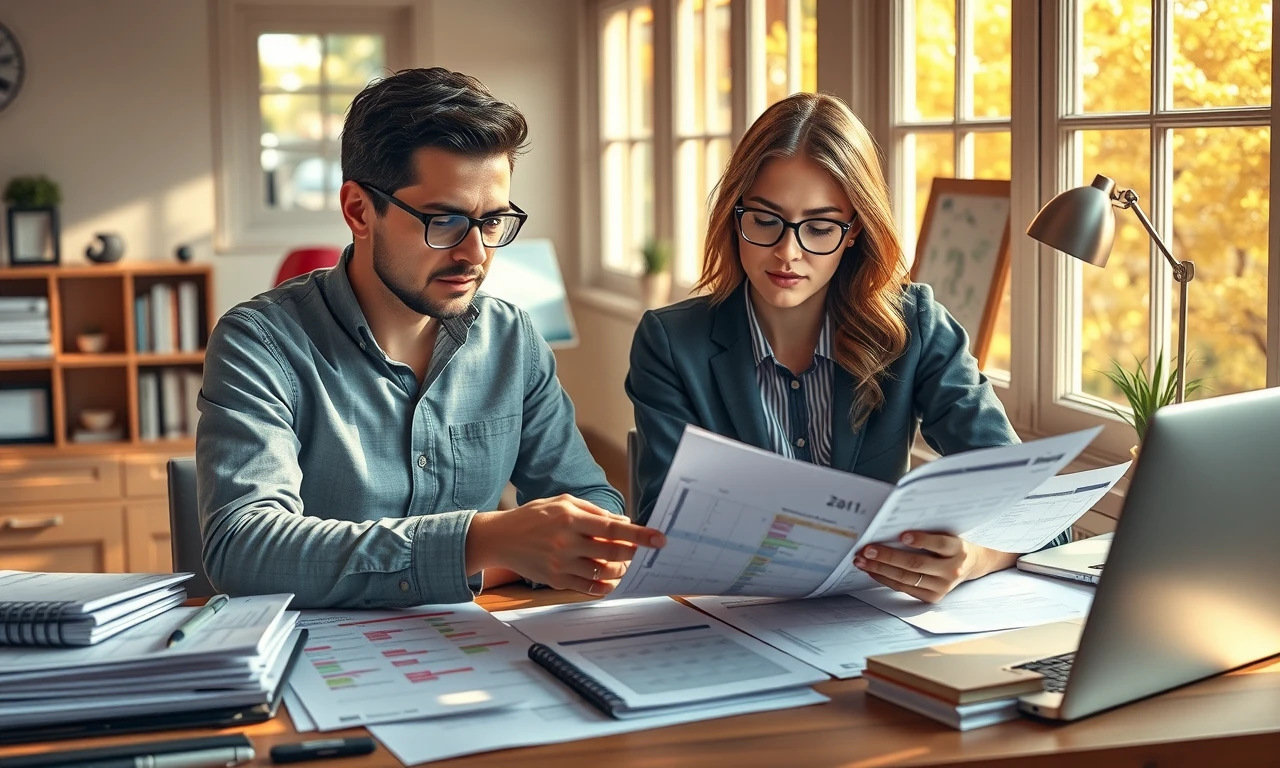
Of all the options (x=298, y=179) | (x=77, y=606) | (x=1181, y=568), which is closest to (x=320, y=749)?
(x=77, y=606)

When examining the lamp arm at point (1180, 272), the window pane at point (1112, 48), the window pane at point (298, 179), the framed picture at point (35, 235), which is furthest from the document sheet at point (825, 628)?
the window pane at point (298, 179)

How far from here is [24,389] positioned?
14.7 ft

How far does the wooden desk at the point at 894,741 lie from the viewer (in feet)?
3.46

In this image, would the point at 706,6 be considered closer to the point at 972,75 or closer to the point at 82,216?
the point at 972,75

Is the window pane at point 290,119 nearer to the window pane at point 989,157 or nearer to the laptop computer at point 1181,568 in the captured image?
the window pane at point 989,157

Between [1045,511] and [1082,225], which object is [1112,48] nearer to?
[1082,225]

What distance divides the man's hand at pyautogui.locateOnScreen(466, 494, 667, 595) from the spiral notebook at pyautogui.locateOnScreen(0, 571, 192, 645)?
0.32 m

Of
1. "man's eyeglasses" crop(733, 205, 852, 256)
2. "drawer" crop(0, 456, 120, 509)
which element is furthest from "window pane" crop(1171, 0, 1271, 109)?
"drawer" crop(0, 456, 120, 509)

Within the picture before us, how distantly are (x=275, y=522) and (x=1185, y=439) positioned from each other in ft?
3.08

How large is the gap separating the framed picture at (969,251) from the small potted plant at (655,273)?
170 cm

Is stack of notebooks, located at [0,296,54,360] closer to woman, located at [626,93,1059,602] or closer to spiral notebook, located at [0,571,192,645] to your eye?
woman, located at [626,93,1059,602]

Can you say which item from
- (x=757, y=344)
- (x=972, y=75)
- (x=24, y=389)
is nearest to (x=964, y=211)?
(x=972, y=75)

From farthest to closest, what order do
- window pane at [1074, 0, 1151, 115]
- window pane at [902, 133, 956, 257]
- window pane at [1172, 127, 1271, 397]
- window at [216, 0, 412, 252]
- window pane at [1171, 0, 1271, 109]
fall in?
window at [216, 0, 412, 252], window pane at [902, 133, 956, 257], window pane at [1172, 127, 1271, 397], window pane at [1074, 0, 1151, 115], window pane at [1171, 0, 1271, 109]

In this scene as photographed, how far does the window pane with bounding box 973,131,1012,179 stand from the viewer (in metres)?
2.90
